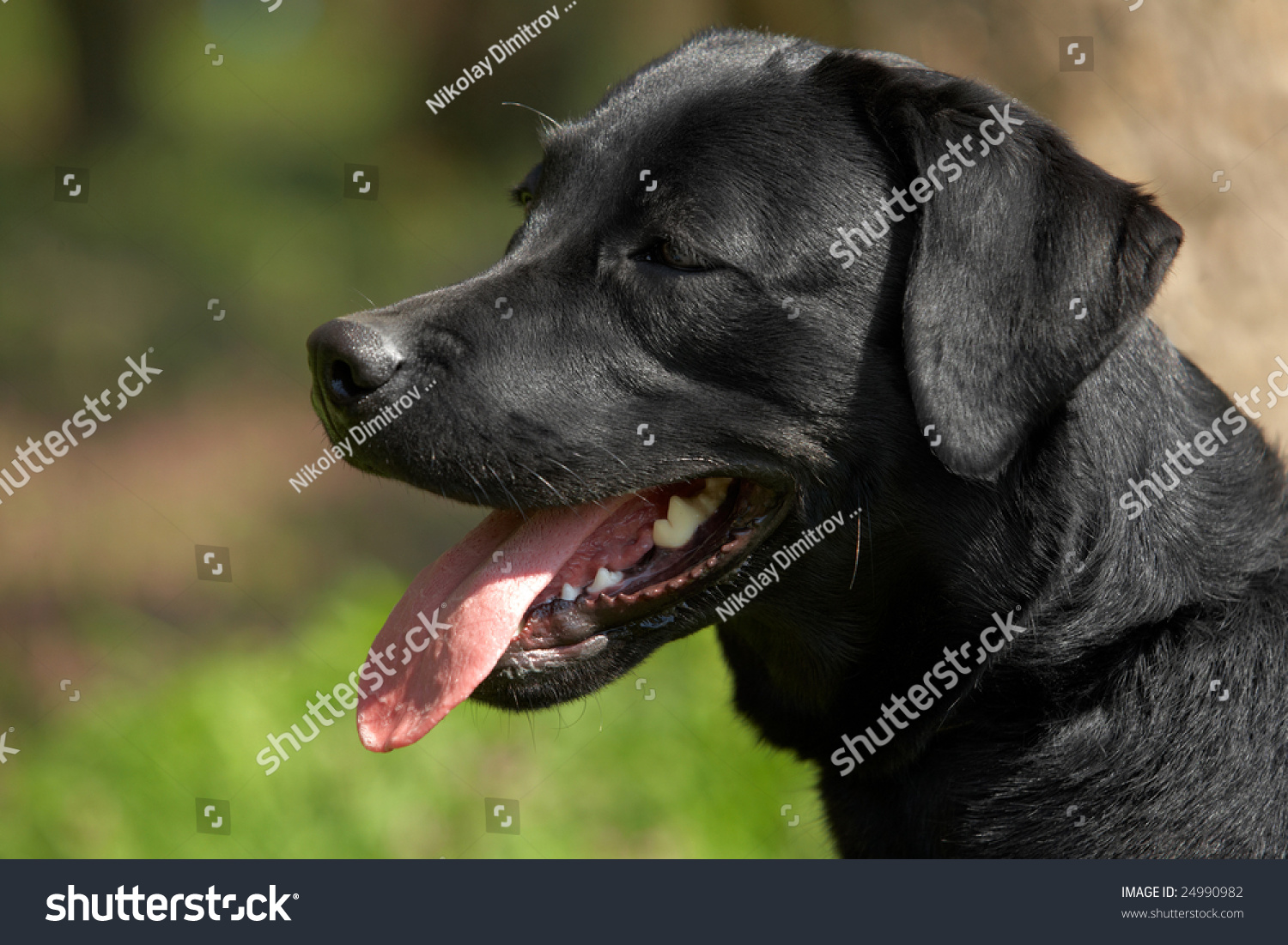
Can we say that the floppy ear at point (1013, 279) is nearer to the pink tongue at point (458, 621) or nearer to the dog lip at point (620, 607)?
the dog lip at point (620, 607)

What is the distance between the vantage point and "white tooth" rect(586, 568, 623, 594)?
244 cm

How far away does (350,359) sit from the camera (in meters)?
2.27

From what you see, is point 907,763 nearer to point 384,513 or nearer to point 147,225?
point 384,513

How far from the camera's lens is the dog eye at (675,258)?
7.76 ft

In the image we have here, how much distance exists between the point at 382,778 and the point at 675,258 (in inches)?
117

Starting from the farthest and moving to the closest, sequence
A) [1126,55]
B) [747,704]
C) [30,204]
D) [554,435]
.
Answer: [30,204] < [1126,55] < [747,704] < [554,435]

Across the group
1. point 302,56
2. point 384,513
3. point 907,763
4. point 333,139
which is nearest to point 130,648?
point 384,513

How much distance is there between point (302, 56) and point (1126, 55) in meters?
8.41

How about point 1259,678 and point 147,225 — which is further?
point 147,225
